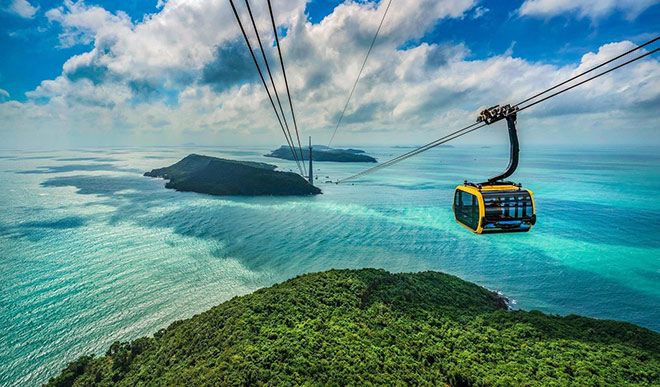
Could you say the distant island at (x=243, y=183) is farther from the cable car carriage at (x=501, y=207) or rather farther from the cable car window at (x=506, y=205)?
the cable car window at (x=506, y=205)

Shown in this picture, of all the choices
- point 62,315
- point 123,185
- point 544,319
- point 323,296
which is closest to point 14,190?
point 123,185

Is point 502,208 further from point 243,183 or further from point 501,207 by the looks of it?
point 243,183

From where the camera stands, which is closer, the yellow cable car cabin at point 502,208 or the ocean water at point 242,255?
the yellow cable car cabin at point 502,208

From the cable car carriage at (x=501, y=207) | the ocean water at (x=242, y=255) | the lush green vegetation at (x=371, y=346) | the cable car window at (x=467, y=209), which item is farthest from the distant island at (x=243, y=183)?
the cable car carriage at (x=501, y=207)

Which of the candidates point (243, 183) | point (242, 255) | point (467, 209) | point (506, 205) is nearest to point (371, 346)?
point (467, 209)

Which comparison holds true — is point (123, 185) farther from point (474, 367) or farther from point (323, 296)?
point (474, 367)

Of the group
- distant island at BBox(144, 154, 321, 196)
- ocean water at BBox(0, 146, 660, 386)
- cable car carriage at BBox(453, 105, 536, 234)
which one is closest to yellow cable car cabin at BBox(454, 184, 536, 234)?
cable car carriage at BBox(453, 105, 536, 234)
